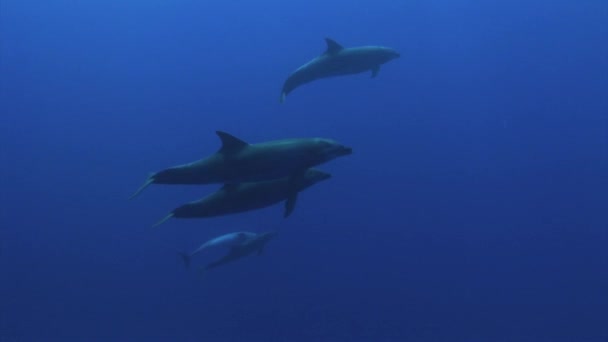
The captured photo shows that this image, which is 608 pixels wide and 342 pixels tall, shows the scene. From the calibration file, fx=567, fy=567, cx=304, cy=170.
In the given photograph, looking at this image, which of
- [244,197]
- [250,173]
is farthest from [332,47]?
[250,173]

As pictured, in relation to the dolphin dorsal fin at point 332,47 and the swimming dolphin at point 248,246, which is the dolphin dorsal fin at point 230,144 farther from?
the swimming dolphin at point 248,246

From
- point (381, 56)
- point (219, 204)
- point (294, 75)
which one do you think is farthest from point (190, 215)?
point (381, 56)

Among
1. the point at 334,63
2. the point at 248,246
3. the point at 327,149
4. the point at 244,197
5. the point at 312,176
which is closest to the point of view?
the point at 327,149

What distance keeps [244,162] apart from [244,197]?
45 centimetres

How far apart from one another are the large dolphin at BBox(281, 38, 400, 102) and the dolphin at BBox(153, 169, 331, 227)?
3627 millimetres

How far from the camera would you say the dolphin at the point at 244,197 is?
4.95 meters

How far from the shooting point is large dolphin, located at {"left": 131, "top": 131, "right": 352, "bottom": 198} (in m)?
4.64

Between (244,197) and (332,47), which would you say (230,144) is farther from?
(332,47)

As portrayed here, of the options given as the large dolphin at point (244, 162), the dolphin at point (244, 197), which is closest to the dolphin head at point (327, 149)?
the large dolphin at point (244, 162)

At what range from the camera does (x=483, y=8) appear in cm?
2419

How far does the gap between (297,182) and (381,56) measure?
15.1 feet

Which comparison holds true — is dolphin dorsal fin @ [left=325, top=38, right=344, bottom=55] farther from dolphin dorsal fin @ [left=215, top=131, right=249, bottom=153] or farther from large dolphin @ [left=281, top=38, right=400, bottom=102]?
dolphin dorsal fin @ [left=215, top=131, right=249, bottom=153]

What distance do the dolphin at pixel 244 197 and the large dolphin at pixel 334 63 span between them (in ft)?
11.9

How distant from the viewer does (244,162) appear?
4.64m
